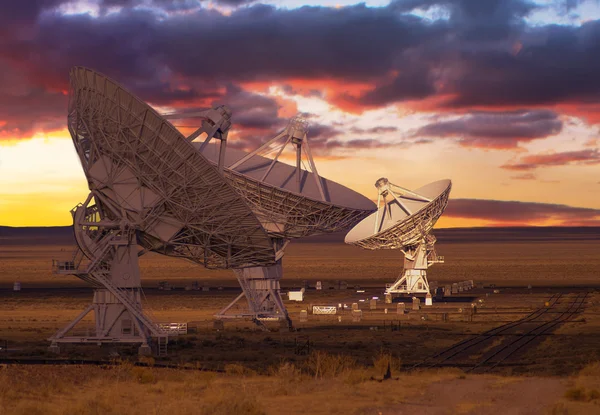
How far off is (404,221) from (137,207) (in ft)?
118

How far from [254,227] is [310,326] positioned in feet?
64.2

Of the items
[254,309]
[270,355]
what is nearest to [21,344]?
[270,355]

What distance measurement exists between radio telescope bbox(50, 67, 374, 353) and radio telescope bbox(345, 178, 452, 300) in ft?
100

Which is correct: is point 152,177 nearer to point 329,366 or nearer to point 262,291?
point 329,366

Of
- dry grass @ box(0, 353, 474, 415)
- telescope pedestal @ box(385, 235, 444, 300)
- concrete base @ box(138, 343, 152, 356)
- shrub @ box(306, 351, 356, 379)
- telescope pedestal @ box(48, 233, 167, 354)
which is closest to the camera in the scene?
dry grass @ box(0, 353, 474, 415)

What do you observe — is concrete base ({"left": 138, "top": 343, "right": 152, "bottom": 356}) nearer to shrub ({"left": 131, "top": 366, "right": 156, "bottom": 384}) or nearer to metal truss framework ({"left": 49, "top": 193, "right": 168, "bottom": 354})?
metal truss framework ({"left": 49, "top": 193, "right": 168, "bottom": 354})

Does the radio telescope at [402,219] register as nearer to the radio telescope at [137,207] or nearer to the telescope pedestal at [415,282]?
the telescope pedestal at [415,282]

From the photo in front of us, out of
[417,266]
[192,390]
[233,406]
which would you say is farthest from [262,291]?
[233,406]

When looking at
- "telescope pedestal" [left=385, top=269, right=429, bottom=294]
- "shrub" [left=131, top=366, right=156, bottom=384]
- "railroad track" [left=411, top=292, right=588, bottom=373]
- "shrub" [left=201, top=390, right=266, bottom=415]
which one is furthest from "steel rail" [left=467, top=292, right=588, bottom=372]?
"telescope pedestal" [left=385, top=269, right=429, bottom=294]

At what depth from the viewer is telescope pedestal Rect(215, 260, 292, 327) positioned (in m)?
59.2

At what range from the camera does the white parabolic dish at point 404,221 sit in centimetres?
7569

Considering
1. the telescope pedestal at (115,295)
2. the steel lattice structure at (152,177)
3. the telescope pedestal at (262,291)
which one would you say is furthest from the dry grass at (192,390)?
the telescope pedestal at (262,291)

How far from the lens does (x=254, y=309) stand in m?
59.4

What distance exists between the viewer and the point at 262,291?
59906 millimetres
